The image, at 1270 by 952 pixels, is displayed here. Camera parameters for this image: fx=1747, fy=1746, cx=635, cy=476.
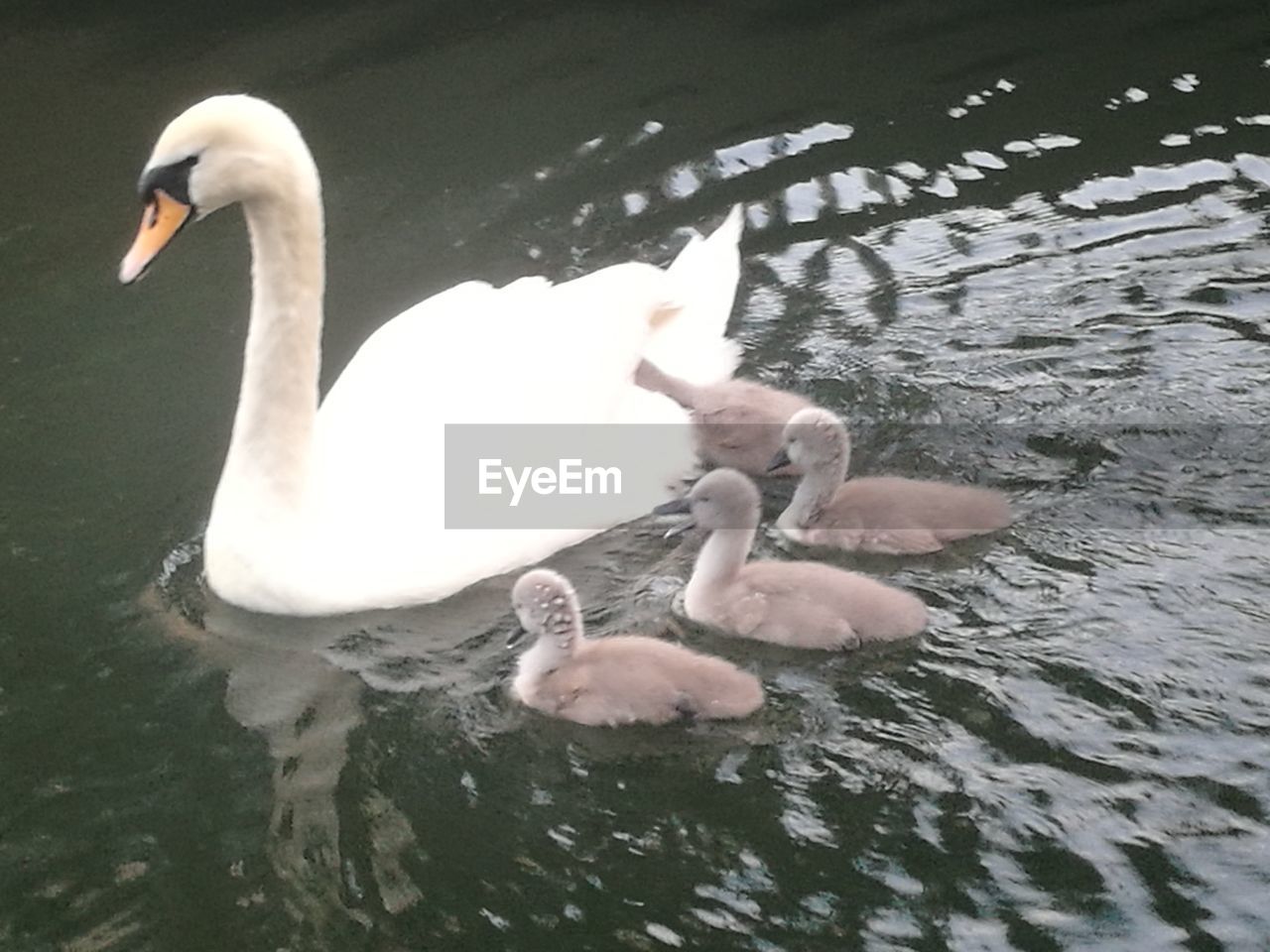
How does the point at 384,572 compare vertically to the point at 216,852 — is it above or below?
above

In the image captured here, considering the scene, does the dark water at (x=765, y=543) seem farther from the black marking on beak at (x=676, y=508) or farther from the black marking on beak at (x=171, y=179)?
the black marking on beak at (x=171, y=179)

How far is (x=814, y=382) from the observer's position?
595 centimetres

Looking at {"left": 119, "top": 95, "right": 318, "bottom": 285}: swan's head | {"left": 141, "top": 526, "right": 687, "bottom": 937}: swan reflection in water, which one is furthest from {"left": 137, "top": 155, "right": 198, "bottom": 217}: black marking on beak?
{"left": 141, "top": 526, "right": 687, "bottom": 937}: swan reflection in water

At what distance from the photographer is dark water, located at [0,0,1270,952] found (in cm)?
388

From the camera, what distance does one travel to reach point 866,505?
5066 mm

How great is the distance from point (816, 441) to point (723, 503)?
0.44 meters

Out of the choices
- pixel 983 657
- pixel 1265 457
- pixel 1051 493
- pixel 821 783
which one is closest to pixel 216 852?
pixel 821 783

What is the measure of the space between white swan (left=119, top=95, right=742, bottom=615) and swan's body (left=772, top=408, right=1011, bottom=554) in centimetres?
56

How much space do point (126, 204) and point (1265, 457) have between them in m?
5.08

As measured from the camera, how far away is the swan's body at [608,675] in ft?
14.3

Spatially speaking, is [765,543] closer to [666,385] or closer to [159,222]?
[666,385]

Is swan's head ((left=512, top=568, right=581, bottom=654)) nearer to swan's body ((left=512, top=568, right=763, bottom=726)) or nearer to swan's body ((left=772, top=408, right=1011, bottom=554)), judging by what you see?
swan's body ((left=512, top=568, right=763, bottom=726))

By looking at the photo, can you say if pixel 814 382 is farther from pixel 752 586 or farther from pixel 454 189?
pixel 454 189

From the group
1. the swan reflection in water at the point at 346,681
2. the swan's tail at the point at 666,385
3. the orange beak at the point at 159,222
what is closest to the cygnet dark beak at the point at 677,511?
the swan reflection in water at the point at 346,681
